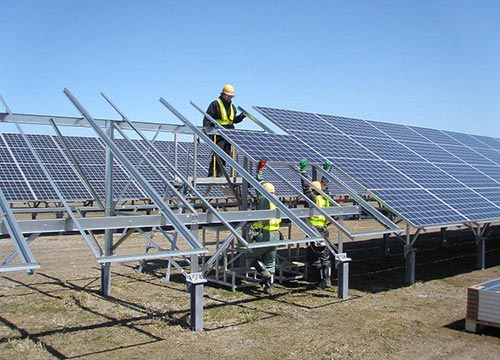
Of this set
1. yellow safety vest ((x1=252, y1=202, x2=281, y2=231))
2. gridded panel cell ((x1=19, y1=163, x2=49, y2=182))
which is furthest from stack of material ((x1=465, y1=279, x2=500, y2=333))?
gridded panel cell ((x1=19, y1=163, x2=49, y2=182))

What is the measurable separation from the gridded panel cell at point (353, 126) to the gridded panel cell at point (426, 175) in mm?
1853

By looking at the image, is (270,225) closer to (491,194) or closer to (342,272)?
(342,272)

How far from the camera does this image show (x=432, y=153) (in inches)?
613

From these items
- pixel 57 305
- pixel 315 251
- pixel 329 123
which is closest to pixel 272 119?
pixel 329 123

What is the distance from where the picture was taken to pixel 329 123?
15023mm

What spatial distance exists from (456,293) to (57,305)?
7509 mm

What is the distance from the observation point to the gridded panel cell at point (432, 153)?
49.1 feet

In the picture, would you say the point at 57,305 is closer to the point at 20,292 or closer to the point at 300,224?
the point at 20,292

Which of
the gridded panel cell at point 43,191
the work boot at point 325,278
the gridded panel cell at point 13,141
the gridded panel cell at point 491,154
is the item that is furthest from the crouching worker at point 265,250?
the gridded panel cell at point 13,141

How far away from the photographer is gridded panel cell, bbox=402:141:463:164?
49.1 ft

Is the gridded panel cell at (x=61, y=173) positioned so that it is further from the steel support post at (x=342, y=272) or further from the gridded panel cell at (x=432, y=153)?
the steel support post at (x=342, y=272)

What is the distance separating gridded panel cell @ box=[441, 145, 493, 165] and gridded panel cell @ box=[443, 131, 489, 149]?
1257 millimetres

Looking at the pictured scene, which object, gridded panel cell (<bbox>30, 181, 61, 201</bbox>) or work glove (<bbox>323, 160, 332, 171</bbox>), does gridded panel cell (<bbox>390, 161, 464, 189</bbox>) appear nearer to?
work glove (<bbox>323, 160, 332, 171</bbox>)

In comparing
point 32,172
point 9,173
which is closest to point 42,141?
point 32,172
